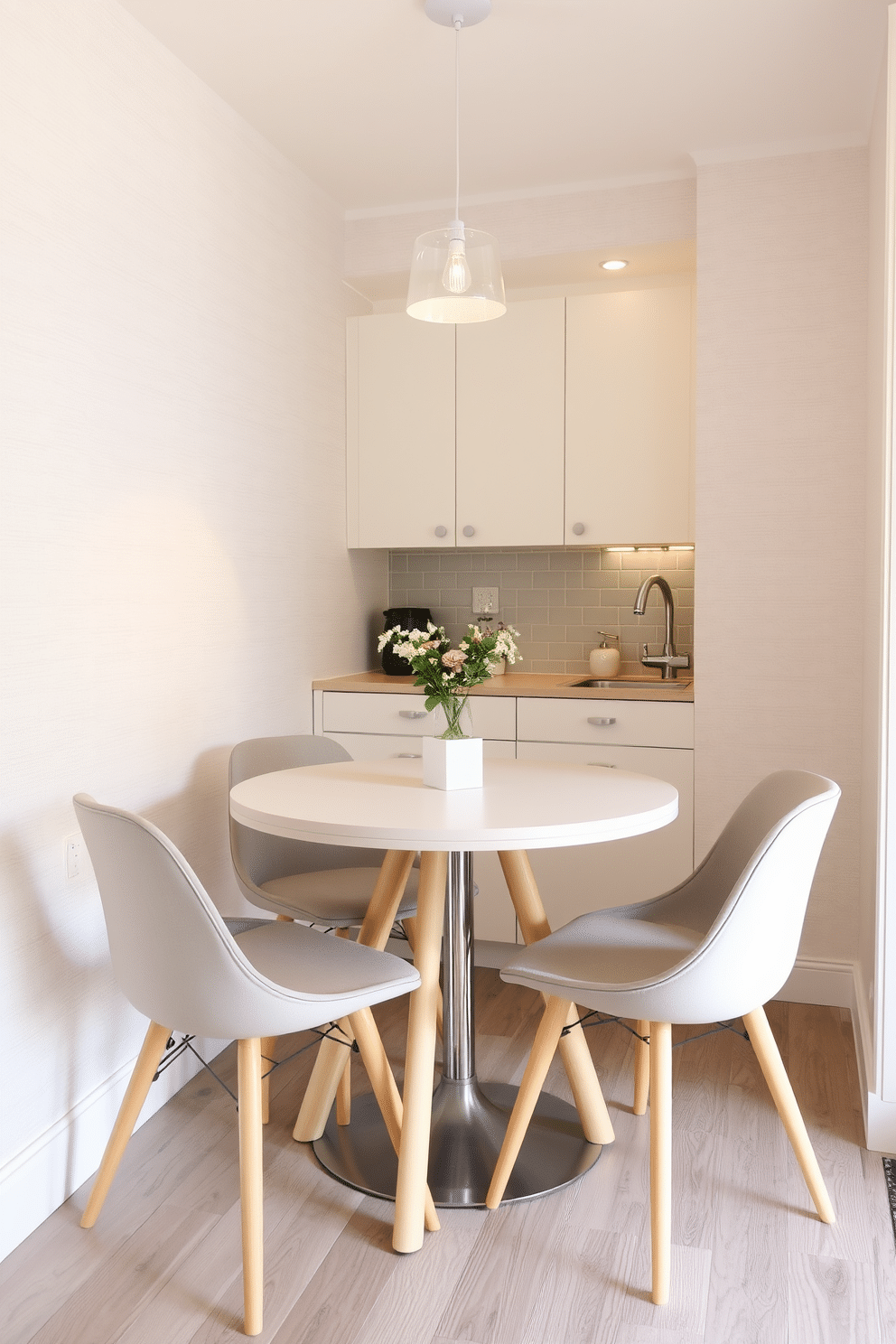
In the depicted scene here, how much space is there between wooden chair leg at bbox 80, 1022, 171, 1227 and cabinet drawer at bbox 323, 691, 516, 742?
154 centimetres

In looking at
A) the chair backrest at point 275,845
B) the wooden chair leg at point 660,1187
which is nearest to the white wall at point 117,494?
the chair backrest at point 275,845

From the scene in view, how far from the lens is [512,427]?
3.57 m

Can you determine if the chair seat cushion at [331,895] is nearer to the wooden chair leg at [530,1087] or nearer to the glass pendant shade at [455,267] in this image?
the wooden chair leg at [530,1087]

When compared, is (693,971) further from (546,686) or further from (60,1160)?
(546,686)

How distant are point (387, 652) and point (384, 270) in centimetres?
133

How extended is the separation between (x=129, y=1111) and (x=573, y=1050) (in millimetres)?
919

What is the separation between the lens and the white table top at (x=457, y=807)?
1.84 m

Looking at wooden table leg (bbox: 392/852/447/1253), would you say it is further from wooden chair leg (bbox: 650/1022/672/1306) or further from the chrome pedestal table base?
wooden chair leg (bbox: 650/1022/672/1306)

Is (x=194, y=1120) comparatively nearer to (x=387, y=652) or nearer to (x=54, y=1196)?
(x=54, y=1196)

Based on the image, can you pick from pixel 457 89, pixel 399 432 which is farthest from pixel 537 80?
pixel 399 432

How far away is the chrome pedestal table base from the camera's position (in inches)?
84.7

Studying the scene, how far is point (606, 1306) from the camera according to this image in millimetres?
1794

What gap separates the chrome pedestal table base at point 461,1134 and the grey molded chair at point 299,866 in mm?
263

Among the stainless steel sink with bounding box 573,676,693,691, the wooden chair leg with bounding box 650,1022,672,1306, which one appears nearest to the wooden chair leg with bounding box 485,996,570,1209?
the wooden chair leg with bounding box 650,1022,672,1306
